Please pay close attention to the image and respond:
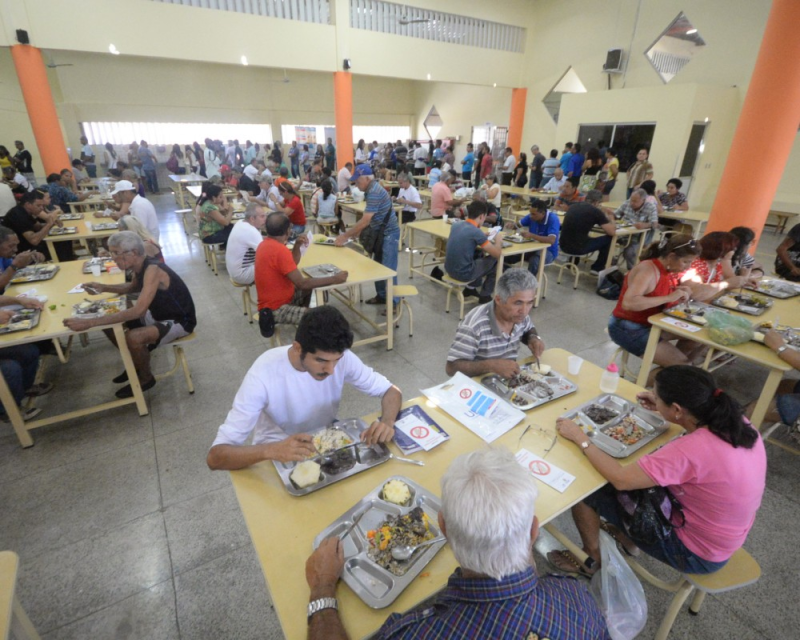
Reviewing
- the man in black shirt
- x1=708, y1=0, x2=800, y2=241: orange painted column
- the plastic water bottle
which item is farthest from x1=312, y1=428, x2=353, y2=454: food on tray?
x1=708, y1=0, x2=800, y2=241: orange painted column

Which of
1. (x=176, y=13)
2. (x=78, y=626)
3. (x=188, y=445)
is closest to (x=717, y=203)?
(x=188, y=445)

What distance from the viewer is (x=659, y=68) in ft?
34.4

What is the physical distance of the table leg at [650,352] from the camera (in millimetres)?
3164

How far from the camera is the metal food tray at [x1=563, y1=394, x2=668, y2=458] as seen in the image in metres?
1.83

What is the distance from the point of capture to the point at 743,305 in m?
3.45

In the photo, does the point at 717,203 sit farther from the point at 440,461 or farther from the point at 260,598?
the point at 260,598

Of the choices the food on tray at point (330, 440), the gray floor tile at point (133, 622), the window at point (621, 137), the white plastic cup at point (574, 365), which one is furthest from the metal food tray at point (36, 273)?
the window at point (621, 137)

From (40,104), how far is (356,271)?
841 centimetres

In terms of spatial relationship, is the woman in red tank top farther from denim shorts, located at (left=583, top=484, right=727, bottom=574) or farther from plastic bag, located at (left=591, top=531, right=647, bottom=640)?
plastic bag, located at (left=591, top=531, right=647, bottom=640)

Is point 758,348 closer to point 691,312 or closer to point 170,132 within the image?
point 691,312

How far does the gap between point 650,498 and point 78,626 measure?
267cm

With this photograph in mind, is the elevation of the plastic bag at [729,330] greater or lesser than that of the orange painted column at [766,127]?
lesser

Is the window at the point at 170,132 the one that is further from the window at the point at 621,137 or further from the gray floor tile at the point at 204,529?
the gray floor tile at the point at 204,529

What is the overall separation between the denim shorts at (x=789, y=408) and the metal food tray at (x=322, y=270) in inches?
138
